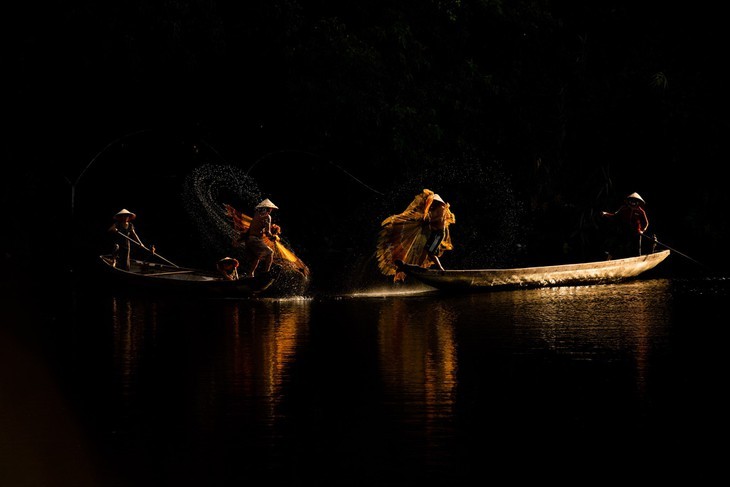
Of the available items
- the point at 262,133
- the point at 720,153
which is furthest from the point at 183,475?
the point at 720,153

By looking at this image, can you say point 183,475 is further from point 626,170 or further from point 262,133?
point 626,170

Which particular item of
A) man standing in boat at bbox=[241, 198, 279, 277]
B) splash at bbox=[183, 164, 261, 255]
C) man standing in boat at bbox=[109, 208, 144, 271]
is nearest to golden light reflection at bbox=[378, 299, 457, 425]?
man standing in boat at bbox=[241, 198, 279, 277]

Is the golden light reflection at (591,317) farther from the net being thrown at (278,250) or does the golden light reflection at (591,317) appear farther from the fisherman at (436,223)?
the net being thrown at (278,250)

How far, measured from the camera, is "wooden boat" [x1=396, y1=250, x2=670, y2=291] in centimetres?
2062

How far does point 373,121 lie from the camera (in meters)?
29.7

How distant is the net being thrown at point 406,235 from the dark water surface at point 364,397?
2.57m

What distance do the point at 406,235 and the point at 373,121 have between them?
9.04 m

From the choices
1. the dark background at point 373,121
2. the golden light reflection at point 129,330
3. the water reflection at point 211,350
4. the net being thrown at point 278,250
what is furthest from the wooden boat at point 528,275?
the dark background at point 373,121

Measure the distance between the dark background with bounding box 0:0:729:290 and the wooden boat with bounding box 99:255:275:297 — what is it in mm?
6046

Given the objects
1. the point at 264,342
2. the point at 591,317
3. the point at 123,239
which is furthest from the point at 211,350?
the point at 123,239

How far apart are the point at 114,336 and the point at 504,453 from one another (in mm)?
8060

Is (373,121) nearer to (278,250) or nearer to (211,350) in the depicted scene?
(278,250)

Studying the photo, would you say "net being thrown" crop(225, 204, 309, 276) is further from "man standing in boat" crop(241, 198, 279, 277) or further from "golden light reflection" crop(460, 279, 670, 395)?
"golden light reflection" crop(460, 279, 670, 395)

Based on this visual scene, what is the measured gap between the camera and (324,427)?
32.6 feet
